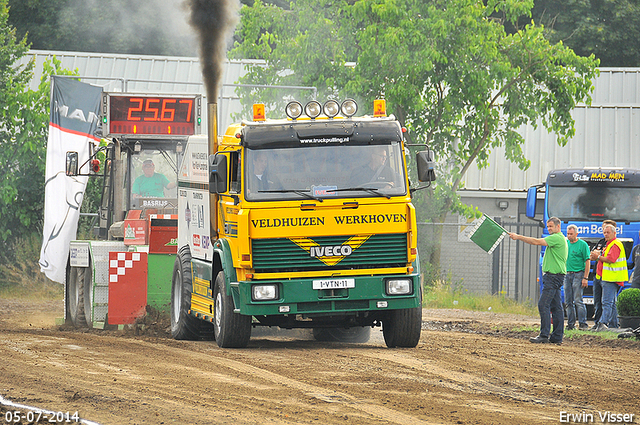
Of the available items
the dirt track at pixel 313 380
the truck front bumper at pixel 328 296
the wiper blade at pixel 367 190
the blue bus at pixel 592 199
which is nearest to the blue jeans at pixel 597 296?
the blue bus at pixel 592 199

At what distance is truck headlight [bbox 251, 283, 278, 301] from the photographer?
1109 centimetres

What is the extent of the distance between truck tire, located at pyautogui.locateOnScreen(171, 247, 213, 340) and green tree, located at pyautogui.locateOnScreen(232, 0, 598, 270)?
9141 mm

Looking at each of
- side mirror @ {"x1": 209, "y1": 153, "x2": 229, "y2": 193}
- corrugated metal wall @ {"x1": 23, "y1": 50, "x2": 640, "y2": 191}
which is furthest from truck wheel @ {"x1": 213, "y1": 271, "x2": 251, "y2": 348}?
corrugated metal wall @ {"x1": 23, "y1": 50, "x2": 640, "y2": 191}

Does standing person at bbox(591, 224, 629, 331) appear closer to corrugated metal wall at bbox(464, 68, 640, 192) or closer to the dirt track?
the dirt track

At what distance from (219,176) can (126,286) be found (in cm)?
360

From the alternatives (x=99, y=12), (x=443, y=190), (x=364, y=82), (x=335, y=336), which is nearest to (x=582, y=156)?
(x=443, y=190)

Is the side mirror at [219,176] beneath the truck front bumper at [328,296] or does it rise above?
above

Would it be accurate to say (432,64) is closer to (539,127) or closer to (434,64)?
(434,64)

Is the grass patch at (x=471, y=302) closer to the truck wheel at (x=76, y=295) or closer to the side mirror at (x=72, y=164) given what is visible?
the truck wheel at (x=76, y=295)

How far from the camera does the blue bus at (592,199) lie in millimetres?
20531

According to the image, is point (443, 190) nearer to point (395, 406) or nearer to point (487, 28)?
point (487, 28)

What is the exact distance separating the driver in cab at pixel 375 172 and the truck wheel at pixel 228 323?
2.11 metres

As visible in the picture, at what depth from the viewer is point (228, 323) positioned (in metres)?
11.7

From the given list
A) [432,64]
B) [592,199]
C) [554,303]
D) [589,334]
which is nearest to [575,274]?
[589,334]
